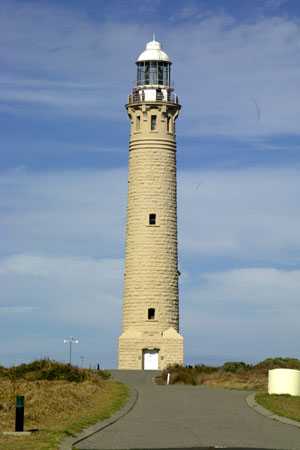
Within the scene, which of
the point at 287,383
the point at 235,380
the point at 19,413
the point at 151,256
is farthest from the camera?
the point at 151,256

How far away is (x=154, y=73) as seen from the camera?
6556 centimetres

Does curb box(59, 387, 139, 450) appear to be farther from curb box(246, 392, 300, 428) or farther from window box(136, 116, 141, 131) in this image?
window box(136, 116, 141, 131)

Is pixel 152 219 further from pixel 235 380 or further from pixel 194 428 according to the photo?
pixel 194 428

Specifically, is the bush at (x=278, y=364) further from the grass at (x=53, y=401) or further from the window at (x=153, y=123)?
the window at (x=153, y=123)

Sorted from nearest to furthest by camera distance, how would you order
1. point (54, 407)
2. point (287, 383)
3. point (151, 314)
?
point (54, 407), point (287, 383), point (151, 314)

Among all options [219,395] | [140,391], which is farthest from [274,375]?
[140,391]

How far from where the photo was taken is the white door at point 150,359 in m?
63.1

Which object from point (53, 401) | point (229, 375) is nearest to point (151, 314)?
point (229, 375)

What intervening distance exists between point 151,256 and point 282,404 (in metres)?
31.8

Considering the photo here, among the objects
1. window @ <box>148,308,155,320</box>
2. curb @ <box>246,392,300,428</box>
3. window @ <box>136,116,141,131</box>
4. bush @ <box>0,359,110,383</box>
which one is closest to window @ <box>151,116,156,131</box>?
window @ <box>136,116,141,131</box>

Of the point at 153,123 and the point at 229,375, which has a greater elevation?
the point at 153,123

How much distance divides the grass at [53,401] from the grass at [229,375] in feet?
15.4

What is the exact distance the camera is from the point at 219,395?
3484cm

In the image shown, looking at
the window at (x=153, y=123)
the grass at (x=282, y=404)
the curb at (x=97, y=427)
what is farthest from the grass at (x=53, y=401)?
the window at (x=153, y=123)
